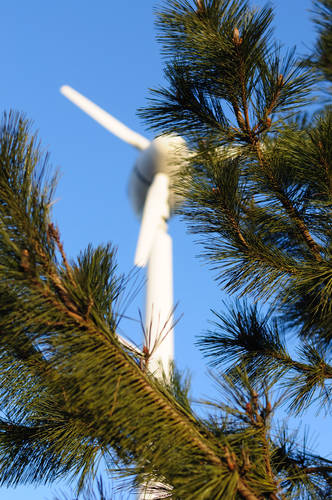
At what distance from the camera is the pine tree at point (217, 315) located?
61.2 inches

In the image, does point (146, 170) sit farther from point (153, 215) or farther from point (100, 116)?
point (153, 215)

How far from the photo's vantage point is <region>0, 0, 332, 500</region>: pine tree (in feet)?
5.10

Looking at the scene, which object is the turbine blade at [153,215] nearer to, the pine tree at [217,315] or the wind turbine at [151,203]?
the wind turbine at [151,203]

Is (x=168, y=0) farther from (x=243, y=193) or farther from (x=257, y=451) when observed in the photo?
(x=257, y=451)

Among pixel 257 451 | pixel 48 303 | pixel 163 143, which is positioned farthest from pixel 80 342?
pixel 163 143

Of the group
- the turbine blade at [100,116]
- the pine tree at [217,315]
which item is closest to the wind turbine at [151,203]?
the turbine blade at [100,116]

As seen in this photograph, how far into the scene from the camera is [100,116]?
1165 cm

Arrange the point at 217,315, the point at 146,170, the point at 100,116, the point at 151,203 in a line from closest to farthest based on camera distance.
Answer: the point at 217,315 → the point at 151,203 → the point at 100,116 → the point at 146,170

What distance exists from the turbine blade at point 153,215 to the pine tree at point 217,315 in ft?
19.0

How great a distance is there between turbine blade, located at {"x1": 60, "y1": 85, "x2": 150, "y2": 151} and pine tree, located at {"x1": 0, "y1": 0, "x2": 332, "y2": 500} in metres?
8.54

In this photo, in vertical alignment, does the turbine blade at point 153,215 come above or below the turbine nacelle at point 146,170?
below

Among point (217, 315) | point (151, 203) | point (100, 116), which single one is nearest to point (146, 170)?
point (100, 116)

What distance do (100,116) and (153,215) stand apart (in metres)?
2.69

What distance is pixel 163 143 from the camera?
41.2 feet
